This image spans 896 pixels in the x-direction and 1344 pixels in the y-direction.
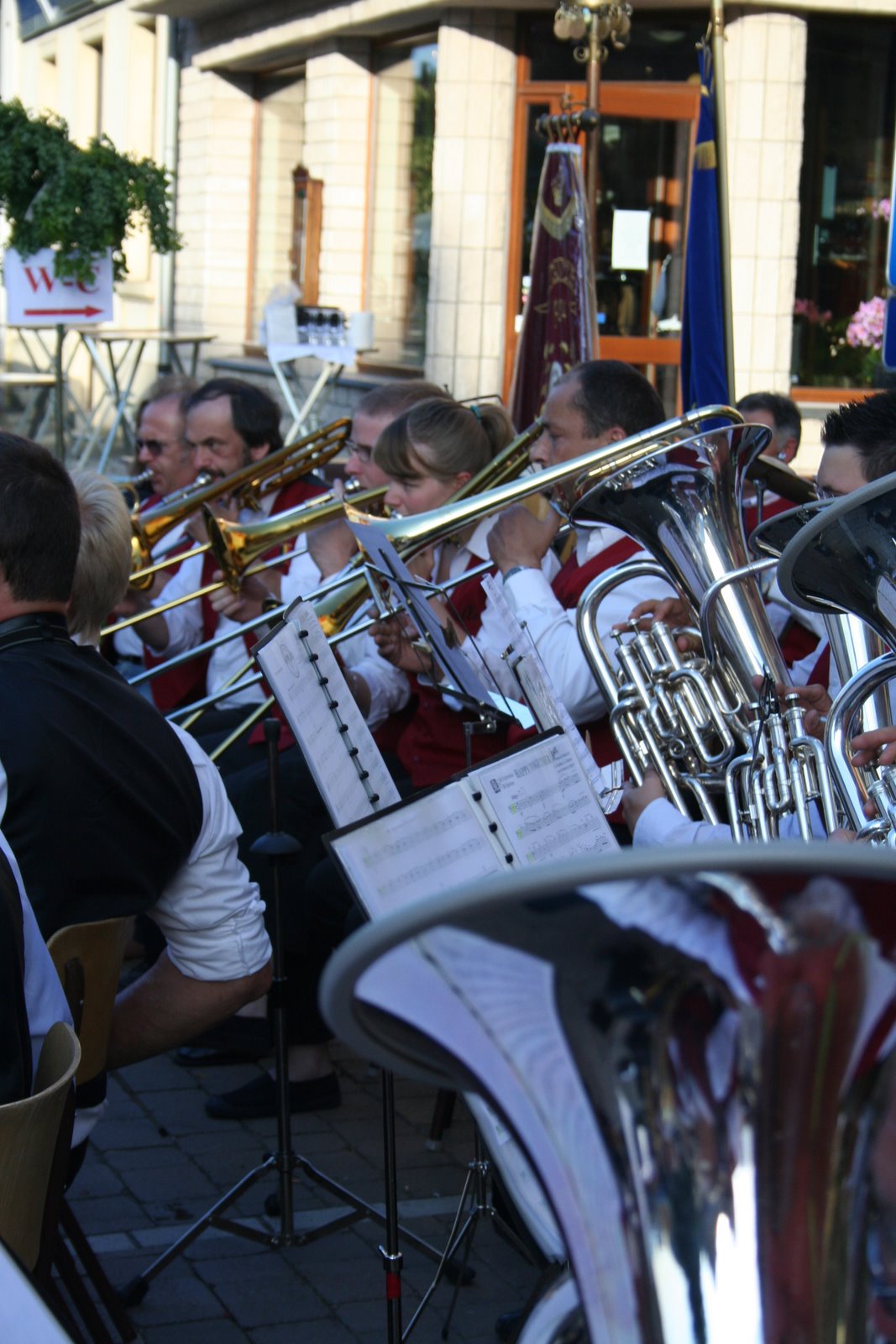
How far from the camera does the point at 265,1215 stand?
2.88 m

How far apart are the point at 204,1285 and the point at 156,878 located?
2.69 feet

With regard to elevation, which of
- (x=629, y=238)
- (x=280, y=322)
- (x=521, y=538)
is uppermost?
(x=629, y=238)

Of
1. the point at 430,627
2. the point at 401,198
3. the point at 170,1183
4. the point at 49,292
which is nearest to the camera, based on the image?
the point at 430,627

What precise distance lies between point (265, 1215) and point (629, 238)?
7.50 m

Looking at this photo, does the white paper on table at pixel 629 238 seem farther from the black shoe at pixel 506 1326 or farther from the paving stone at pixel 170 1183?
the black shoe at pixel 506 1326

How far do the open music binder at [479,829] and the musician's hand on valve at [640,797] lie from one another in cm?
43

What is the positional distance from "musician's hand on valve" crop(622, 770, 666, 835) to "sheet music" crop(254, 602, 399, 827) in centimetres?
41

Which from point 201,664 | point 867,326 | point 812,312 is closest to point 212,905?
point 201,664

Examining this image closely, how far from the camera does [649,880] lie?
2.91ft

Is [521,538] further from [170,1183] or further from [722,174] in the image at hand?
[722,174]

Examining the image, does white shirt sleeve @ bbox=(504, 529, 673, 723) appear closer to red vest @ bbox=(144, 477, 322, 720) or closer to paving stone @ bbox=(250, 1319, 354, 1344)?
paving stone @ bbox=(250, 1319, 354, 1344)

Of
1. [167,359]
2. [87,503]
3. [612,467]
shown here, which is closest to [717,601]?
[612,467]

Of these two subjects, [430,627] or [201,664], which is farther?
[201,664]

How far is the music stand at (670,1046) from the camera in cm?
89
